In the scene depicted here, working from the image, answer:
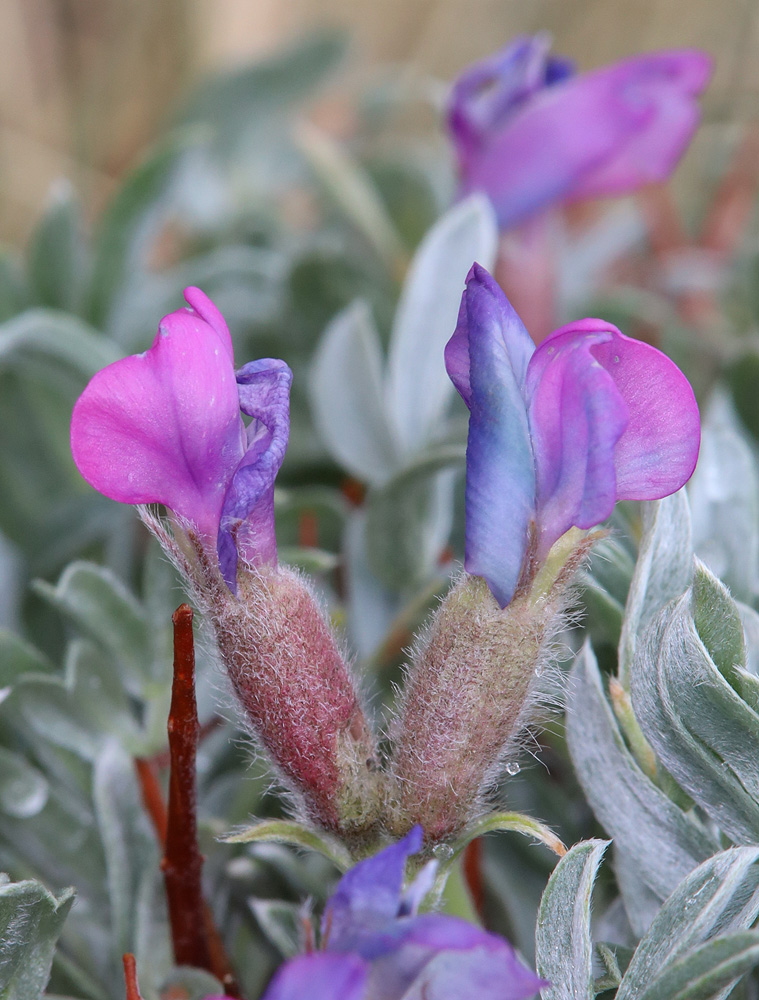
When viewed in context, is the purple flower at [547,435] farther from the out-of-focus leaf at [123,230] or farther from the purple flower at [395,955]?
the out-of-focus leaf at [123,230]

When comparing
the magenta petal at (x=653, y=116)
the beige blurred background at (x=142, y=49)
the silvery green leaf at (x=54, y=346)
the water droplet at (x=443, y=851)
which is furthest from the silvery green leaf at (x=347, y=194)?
the beige blurred background at (x=142, y=49)

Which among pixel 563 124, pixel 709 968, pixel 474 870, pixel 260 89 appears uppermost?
pixel 260 89

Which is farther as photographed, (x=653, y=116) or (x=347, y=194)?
(x=347, y=194)

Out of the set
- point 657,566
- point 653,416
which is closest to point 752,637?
point 657,566

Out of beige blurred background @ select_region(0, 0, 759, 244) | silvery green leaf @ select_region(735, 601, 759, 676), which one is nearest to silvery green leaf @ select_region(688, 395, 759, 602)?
silvery green leaf @ select_region(735, 601, 759, 676)

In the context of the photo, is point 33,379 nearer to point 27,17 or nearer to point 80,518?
point 80,518

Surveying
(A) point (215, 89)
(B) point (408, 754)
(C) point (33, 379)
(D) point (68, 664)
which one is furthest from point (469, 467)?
(A) point (215, 89)

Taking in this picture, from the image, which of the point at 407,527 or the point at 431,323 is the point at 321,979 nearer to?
the point at 407,527
